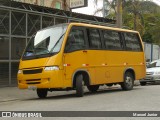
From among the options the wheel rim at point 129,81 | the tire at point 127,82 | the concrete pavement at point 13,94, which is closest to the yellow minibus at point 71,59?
the tire at point 127,82

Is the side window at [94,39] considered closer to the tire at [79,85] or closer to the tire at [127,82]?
the tire at [79,85]

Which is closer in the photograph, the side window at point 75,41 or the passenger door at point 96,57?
the side window at point 75,41

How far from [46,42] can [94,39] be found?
8.04 feet

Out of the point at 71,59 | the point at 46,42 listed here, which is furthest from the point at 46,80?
the point at 46,42

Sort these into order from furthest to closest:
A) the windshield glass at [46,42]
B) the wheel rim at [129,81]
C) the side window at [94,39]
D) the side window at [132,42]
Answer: the side window at [132,42]
the wheel rim at [129,81]
the side window at [94,39]
the windshield glass at [46,42]

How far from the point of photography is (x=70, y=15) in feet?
82.7

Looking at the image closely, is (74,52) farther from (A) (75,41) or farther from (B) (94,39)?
(B) (94,39)

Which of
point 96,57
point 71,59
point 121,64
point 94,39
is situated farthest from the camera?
A: point 121,64

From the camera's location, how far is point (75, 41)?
15938 millimetres

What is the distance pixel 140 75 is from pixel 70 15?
22.6ft

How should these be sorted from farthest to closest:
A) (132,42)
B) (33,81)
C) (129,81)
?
(132,42) < (129,81) < (33,81)

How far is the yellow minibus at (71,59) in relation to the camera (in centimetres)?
1516

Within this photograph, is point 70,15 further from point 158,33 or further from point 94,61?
point 158,33

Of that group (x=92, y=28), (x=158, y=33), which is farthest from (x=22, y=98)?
(x=158, y=33)
